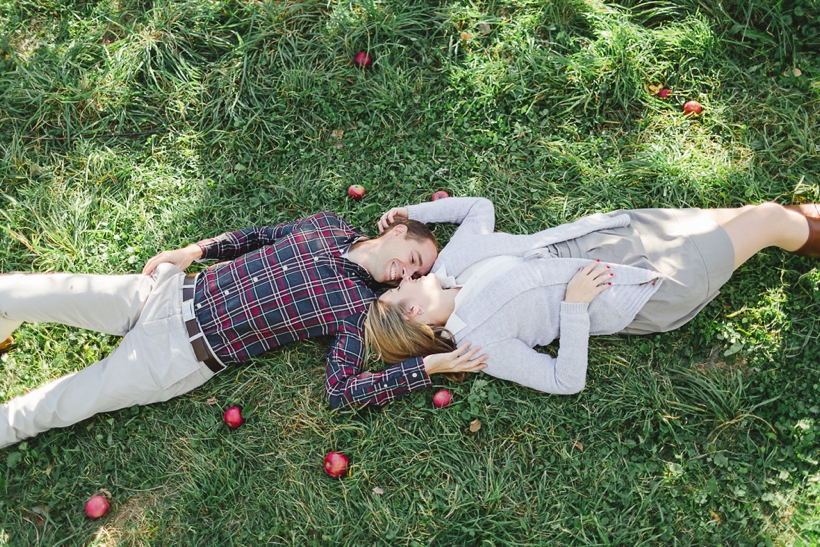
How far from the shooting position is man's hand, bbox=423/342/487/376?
154 inches

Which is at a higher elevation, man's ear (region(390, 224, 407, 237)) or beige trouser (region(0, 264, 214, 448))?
man's ear (region(390, 224, 407, 237))

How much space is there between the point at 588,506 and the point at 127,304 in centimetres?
326

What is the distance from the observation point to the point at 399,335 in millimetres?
3957

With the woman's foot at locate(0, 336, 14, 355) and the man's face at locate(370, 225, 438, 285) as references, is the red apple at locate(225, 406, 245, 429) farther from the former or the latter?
the woman's foot at locate(0, 336, 14, 355)

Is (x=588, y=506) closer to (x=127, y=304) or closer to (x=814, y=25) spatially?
(x=127, y=304)

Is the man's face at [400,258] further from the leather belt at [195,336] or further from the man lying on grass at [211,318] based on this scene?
the leather belt at [195,336]

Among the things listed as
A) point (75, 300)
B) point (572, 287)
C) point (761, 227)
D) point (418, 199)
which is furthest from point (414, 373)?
point (761, 227)

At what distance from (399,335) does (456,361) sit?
40 centimetres

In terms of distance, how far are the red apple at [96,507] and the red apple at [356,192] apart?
2727 mm

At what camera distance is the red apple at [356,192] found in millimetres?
4859

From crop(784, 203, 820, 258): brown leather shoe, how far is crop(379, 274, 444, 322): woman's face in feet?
8.18

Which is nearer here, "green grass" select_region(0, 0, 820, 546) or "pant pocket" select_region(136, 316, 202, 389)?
"green grass" select_region(0, 0, 820, 546)

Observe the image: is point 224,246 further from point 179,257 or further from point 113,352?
point 113,352

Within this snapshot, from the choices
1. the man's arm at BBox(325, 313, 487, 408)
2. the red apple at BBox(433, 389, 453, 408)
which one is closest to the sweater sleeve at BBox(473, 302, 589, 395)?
the man's arm at BBox(325, 313, 487, 408)
